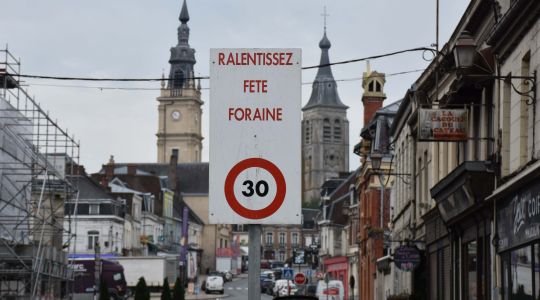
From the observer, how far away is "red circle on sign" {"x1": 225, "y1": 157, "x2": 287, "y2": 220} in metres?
9.20

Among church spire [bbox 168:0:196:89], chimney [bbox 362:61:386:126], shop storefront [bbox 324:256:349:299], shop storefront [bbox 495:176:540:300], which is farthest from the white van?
church spire [bbox 168:0:196:89]

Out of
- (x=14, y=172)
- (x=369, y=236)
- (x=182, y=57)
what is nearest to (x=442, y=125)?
(x=14, y=172)

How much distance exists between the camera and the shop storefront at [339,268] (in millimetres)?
84944

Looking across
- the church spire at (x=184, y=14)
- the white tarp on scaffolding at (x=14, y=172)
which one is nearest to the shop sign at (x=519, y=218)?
the white tarp on scaffolding at (x=14, y=172)

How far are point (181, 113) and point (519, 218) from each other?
182 m

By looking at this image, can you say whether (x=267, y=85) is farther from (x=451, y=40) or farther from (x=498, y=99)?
(x=451, y=40)

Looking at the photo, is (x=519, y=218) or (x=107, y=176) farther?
(x=107, y=176)

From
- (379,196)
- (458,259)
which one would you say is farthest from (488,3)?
(379,196)

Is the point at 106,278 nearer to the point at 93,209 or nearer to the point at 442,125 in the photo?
the point at 93,209

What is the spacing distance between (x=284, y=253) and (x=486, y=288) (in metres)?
174

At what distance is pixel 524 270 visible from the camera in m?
18.2

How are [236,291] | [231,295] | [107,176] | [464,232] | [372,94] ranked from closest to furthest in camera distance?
[464,232] < [372,94] < [231,295] < [236,291] < [107,176]

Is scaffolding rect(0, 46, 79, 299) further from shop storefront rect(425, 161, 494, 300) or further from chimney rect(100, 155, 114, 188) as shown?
chimney rect(100, 155, 114, 188)

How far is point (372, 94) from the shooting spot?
2520 inches
